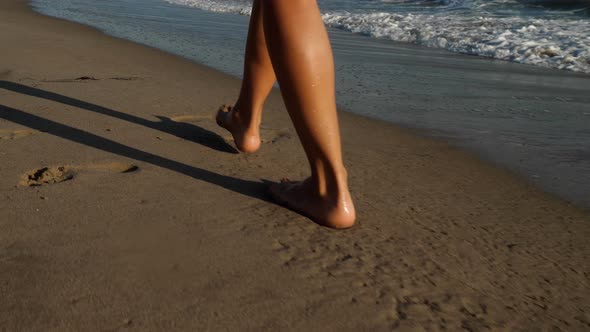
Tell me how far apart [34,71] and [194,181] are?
223 cm

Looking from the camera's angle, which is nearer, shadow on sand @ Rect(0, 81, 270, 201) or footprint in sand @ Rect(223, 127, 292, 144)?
shadow on sand @ Rect(0, 81, 270, 201)

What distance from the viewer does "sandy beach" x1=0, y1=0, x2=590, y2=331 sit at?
1.19 meters

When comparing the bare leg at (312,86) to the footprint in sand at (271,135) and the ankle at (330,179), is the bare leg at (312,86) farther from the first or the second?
the footprint in sand at (271,135)

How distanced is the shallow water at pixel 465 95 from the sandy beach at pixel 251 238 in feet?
0.74

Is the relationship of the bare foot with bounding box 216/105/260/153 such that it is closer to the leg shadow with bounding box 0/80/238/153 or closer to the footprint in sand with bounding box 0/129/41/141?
the leg shadow with bounding box 0/80/238/153

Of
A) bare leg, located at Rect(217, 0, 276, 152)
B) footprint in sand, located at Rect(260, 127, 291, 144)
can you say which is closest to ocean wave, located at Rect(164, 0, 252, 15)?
footprint in sand, located at Rect(260, 127, 291, 144)

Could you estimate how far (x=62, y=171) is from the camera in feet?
6.25

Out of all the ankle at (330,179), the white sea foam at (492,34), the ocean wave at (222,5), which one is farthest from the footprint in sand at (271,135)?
the ocean wave at (222,5)

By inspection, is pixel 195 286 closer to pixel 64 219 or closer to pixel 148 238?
pixel 148 238

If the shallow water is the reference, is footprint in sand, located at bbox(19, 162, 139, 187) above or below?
above

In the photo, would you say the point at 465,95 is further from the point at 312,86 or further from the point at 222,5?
the point at 222,5

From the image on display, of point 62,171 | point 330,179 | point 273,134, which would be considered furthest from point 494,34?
point 62,171

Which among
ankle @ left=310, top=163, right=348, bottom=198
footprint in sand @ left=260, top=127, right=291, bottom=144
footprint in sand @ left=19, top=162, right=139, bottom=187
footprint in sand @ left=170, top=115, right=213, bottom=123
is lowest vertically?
footprint in sand @ left=260, top=127, right=291, bottom=144

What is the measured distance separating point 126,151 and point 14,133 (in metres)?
0.49
